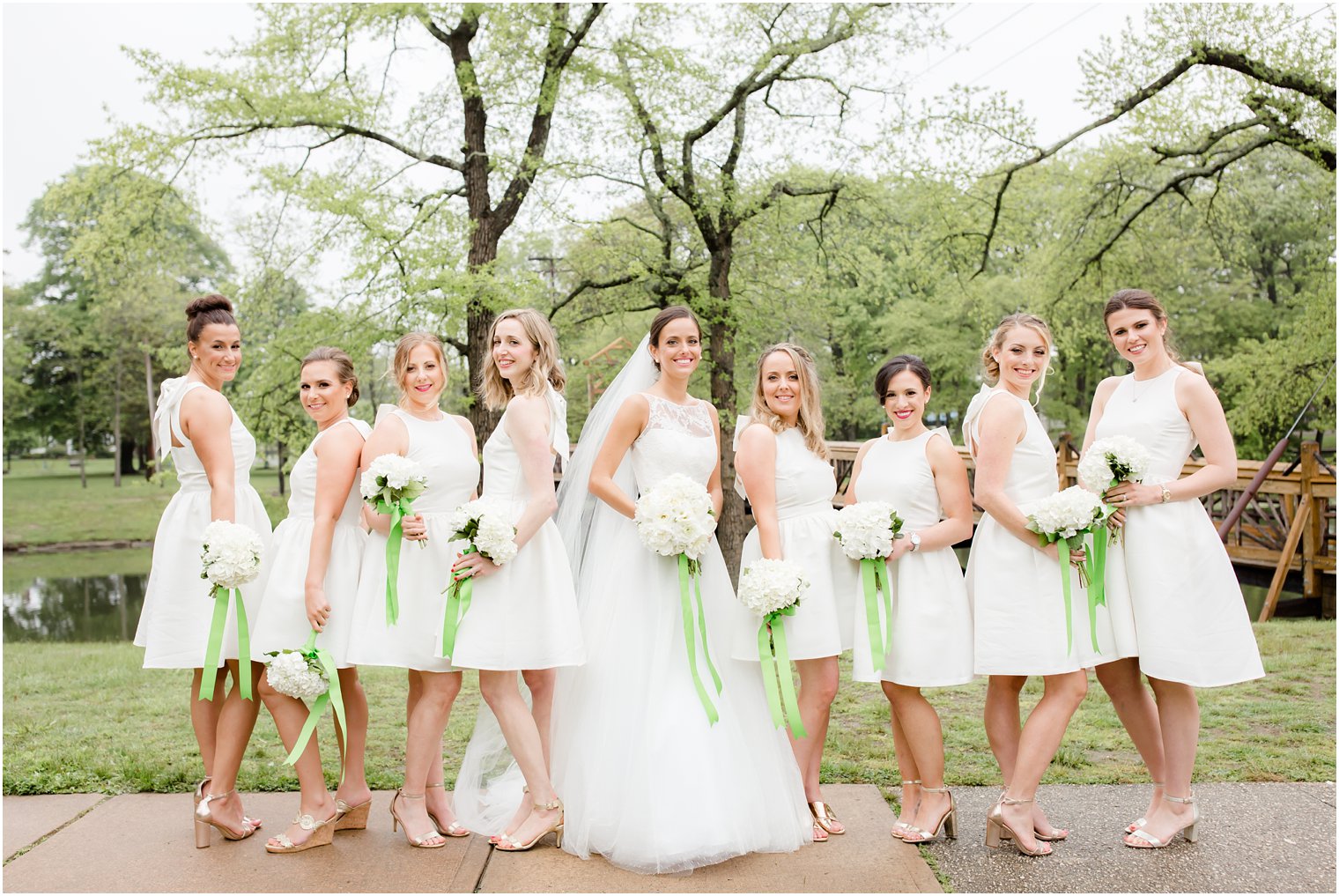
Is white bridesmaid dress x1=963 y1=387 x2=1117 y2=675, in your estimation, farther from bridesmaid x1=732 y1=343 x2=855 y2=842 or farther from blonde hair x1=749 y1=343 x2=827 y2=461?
blonde hair x1=749 y1=343 x2=827 y2=461

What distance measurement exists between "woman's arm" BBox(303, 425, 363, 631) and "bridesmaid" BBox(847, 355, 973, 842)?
2.29 meters

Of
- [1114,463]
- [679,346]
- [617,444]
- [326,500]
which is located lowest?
[326,500]

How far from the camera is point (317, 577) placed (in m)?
4.30

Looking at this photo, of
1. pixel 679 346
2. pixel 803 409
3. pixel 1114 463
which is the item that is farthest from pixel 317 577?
pixel 1114 463

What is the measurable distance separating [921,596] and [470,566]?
6.45 feet

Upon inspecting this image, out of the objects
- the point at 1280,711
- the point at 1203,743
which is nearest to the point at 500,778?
the point at 1203,743

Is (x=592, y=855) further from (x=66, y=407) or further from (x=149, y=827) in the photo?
(x=66, y=407)

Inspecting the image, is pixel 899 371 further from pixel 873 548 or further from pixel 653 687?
pixel 653 687

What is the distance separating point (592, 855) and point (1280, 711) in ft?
16.8

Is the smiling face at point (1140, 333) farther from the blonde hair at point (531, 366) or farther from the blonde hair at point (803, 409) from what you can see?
the blonde hair at point (531, 366)

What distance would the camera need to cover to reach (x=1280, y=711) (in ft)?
22.2

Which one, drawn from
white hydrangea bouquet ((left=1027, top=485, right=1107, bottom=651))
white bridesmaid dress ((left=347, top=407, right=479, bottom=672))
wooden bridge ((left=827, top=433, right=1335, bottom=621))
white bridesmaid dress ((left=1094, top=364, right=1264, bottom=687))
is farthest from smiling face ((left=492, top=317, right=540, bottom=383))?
wooden bridge ((left=827, top=433, right=1335, bottom=621))

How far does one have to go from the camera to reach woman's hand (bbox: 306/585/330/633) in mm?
4277

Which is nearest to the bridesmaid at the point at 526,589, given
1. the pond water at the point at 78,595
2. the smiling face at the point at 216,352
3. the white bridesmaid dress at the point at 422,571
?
the white bridesmaid dress at the point at 422,571
